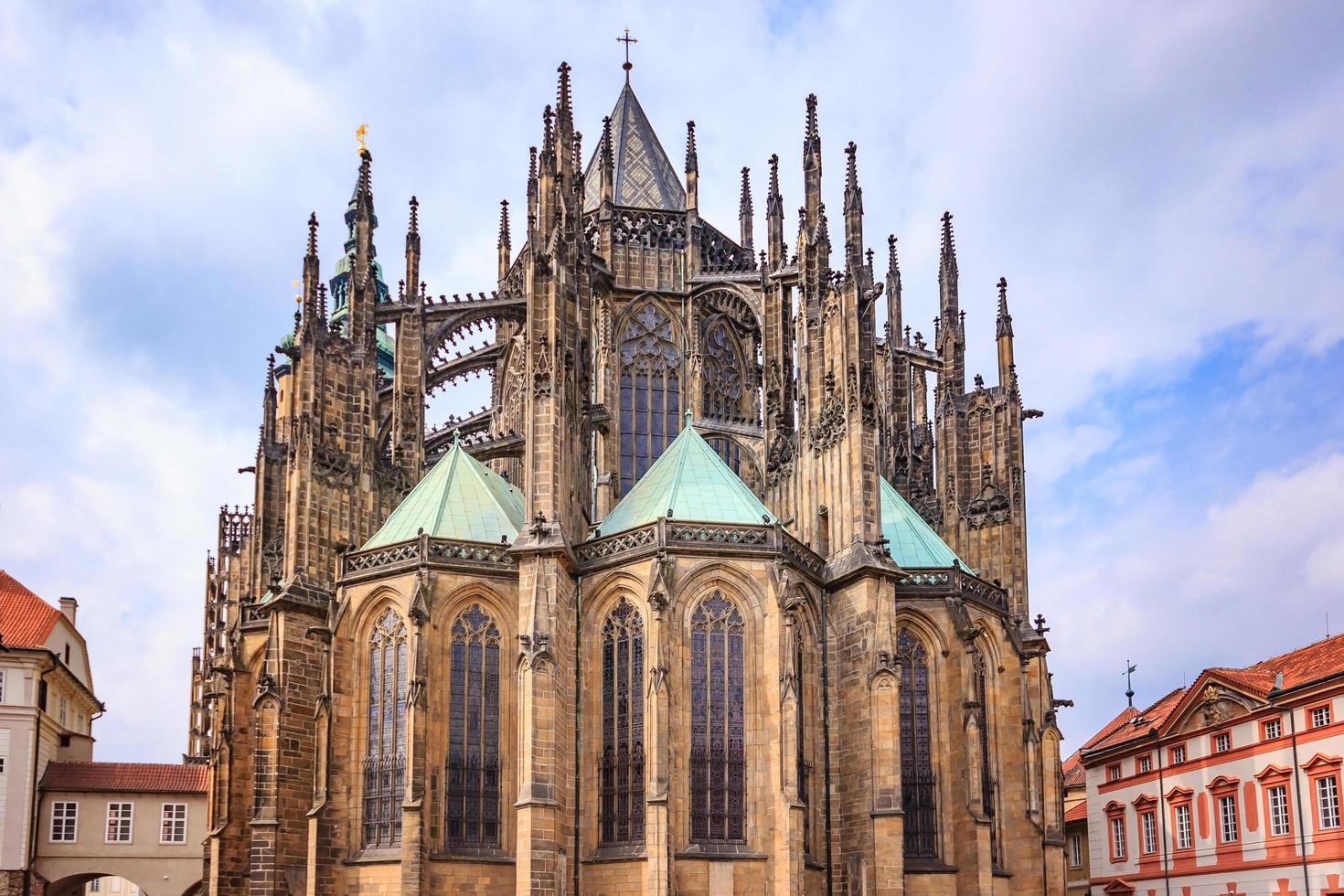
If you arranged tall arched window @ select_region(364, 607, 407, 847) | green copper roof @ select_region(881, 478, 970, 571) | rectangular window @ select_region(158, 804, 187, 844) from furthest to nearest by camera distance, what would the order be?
1. rectangular window @ select_region(158, 804, 187, 844)
2. green copper roof @ select_region(881, 478, 970, 571)
3. tall arched window @ select_region(364, 607, 407, 847)

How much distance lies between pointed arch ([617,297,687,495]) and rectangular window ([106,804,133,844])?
20757 mm

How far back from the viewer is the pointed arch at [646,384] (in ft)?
153

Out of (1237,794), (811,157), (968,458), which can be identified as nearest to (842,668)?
(968,458)

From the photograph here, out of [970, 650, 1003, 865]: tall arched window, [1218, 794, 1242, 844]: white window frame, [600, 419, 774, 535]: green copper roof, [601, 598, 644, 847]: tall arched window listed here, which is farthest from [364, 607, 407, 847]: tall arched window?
[1218, 794, 1242, 844]: white window frame

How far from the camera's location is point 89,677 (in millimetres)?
60688

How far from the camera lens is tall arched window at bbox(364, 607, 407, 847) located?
113 feet

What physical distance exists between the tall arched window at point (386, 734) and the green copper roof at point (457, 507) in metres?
2.31

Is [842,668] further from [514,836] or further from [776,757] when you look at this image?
[514,836]

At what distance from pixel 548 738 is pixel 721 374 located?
18708 millimetres

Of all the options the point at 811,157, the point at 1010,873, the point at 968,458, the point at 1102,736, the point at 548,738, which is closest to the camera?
the point at 548,738

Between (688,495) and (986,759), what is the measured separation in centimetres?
1076

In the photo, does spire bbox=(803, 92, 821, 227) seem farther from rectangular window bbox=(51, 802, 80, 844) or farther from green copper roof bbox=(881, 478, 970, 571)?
rectangular window bbox=(51, 802, 80, 844)

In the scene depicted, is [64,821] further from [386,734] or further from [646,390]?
[646,390]

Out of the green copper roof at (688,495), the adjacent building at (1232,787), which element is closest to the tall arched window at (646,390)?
the green copper roof at (688,495)
